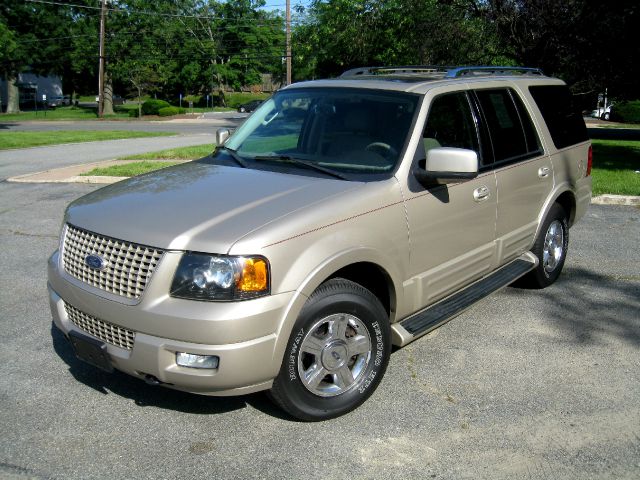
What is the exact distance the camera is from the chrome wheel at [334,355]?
11.9 feet

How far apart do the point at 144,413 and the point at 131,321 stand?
79 centimetres

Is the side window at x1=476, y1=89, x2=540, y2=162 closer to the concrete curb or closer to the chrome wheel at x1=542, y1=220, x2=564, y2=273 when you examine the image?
the chrome wheel at x1=542, y1=220, x2=564, y2=273

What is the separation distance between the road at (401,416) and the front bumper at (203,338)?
1.36 ft

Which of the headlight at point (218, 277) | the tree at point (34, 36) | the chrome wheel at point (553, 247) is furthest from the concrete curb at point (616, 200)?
the tree at point (34, 36)

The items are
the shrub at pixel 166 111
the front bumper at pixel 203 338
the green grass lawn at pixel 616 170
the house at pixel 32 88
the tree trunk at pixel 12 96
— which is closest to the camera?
the front bumper at pixel 203 338

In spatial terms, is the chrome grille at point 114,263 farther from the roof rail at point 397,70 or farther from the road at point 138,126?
the road at point 138,126

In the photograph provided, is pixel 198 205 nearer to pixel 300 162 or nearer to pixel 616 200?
pixel 300 162

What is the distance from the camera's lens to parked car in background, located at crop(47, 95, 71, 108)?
65.6 m

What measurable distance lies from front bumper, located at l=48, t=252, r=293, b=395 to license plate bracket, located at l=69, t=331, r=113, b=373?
0.09m

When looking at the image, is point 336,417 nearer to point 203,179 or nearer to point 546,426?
point 546,426

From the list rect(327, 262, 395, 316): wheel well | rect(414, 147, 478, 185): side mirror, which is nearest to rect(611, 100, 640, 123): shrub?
rect(414, 147, 478, 185): side mirror

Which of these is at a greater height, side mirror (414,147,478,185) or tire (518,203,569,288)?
side mirror (414,147,478,185)

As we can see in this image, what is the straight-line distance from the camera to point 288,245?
11.1 feet

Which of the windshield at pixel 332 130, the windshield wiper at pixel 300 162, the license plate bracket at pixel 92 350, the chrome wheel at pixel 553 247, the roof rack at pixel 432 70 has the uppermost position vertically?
the roof rack at pixel 432 70
